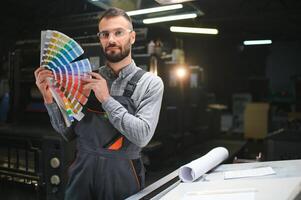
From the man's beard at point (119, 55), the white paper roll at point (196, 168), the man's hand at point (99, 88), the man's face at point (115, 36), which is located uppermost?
the man's face at point (115, 36)

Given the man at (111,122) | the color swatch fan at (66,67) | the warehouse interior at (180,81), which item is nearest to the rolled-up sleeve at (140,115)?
the man at (111,122)

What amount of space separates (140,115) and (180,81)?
125 inches

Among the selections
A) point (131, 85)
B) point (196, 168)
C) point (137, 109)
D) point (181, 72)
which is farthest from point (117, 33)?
point (181, 72)

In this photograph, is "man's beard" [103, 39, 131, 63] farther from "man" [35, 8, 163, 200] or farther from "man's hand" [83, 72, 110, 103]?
"man's hand" [83, 72, 110, 103]

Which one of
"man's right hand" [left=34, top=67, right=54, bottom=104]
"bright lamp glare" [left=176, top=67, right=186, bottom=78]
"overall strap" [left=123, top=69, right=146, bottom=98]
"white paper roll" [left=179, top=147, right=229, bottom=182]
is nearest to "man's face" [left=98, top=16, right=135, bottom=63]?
"overall strap" [left=123, top=69, right=146, bottom=98]

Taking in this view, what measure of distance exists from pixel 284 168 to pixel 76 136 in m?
0.97

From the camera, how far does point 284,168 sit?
150 centimetres

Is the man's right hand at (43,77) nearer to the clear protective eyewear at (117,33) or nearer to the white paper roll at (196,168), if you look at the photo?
the clear protective eyewear at (117,33)

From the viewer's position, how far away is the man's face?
4.59 ft

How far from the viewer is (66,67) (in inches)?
54.6

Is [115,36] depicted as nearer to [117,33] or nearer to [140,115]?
[117,33]

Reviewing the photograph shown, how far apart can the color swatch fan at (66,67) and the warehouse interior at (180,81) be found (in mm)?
562

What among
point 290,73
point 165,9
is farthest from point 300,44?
point 165,9

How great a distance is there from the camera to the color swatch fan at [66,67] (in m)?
1.38
